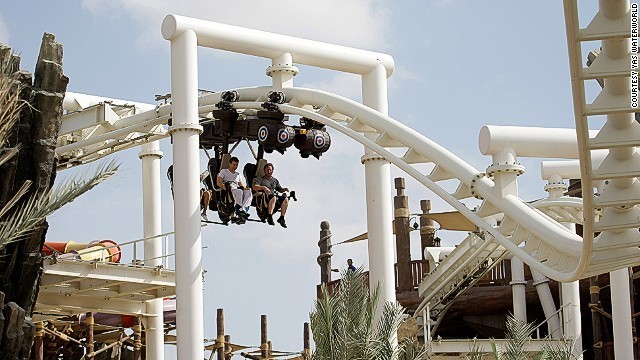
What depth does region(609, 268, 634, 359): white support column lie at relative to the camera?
17.0 m

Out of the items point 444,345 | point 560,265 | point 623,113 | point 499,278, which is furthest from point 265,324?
point 623,113

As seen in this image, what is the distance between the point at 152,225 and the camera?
20.7 m

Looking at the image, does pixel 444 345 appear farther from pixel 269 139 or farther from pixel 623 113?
pixel 623 113

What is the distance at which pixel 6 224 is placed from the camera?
7938 mm

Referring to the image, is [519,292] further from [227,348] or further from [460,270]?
[227,348]

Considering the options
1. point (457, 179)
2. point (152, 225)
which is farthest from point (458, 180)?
point (152, 225)

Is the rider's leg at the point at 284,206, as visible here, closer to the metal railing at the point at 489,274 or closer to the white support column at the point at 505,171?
the white support column at the point at 505,171

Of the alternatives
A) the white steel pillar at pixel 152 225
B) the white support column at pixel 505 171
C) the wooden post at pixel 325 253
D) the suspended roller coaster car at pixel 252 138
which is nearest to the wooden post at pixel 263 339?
the wooden post at pixel 325 253

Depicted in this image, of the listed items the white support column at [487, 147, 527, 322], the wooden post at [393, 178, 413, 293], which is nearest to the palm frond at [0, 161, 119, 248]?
the white support column at [487, 147, 527, 322]

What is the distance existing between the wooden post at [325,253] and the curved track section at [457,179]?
1127 centimetres

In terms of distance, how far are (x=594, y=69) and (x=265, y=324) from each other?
18151 mm

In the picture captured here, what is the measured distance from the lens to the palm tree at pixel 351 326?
34.3 ft

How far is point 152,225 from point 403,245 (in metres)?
7.57

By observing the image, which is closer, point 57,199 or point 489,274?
point 57,199
